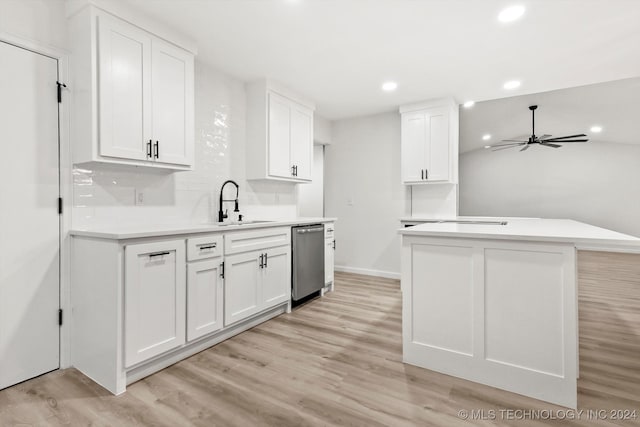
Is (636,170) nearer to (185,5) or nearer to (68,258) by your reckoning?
(185,5)

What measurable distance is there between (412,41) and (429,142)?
180 cm

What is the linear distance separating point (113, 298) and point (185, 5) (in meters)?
2.07

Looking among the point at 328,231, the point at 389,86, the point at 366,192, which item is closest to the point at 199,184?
the point at 328,231

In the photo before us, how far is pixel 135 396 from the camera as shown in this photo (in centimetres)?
180

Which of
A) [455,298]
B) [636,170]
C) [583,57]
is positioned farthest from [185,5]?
[636,170]

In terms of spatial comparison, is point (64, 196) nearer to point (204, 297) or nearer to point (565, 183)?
point (204, 297)

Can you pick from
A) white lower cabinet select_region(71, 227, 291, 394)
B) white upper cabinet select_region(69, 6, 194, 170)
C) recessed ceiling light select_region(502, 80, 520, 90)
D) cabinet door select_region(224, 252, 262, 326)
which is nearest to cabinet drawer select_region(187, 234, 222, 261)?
white lower cabinet select_region(71, 227, 291, 394)

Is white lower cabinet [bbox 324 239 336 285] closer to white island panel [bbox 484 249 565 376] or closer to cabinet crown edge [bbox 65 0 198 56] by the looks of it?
white island panel [bbox 484 249 565 376]

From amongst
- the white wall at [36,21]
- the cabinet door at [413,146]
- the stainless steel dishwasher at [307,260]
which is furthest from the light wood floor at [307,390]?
the cabinet door at [413,146]

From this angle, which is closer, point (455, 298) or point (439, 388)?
point (439, 388)

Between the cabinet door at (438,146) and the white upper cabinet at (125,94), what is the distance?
316cm

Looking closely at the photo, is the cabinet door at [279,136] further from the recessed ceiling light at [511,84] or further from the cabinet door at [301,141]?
the recessed ceiling light at [511,84]

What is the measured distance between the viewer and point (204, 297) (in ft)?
7.65

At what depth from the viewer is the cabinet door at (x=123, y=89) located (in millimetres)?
2096
